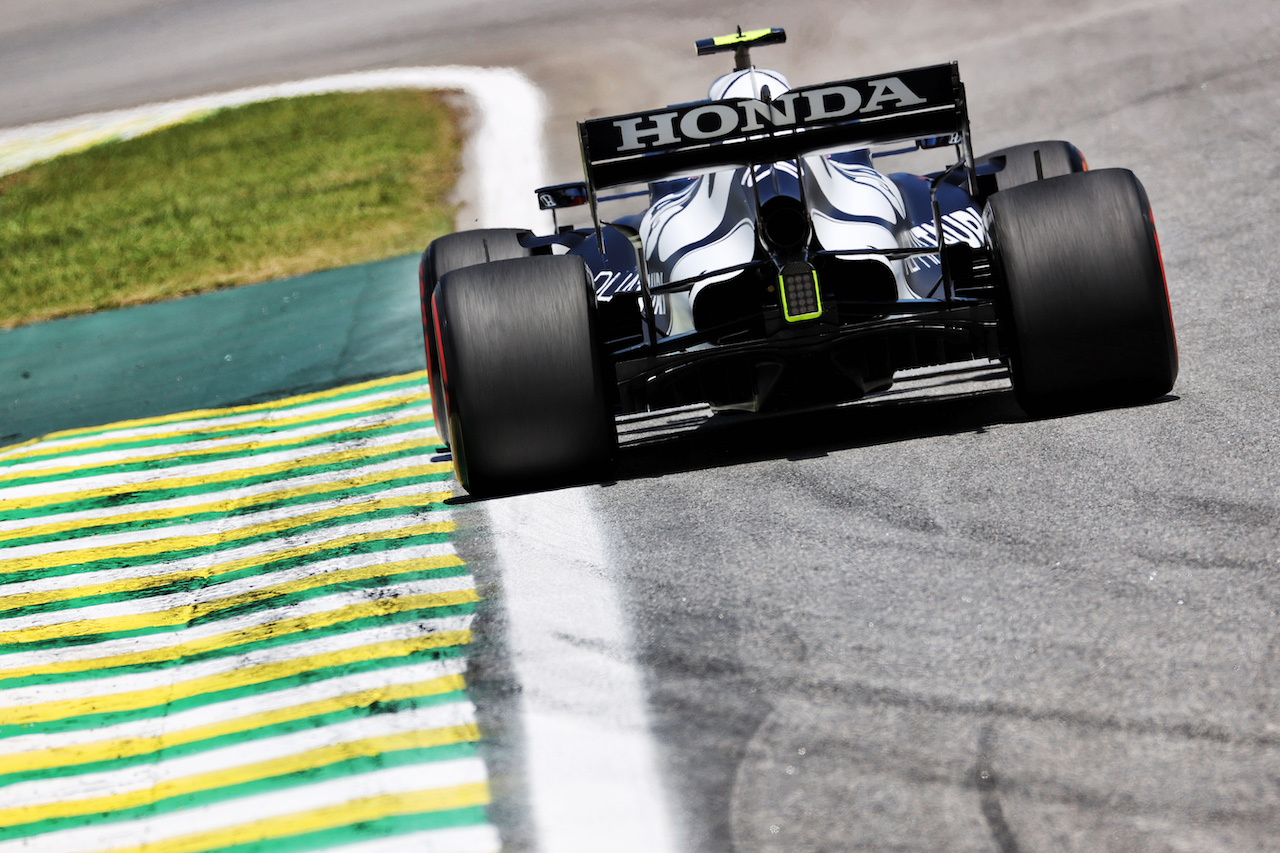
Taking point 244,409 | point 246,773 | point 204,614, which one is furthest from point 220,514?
point 246,773

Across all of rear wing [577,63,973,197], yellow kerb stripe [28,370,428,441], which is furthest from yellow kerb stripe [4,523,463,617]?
yellow kerb stripe [28,370,428,441]

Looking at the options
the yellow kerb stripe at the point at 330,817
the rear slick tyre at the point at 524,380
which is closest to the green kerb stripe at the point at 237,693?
the yellow kerb stripe at the point at 330,817

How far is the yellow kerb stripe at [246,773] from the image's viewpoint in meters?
4.28

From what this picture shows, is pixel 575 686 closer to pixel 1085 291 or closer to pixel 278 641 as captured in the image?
pixel 278 641

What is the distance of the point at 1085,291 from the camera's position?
606cm

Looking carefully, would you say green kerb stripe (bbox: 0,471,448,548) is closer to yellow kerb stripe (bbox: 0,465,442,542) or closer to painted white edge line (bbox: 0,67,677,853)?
yellow kerb stripe (bbox: 0,465,442,542)

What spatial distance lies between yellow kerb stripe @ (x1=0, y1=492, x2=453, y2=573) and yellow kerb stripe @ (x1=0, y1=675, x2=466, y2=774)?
7.77 ft

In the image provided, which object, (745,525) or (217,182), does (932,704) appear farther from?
(217,182)

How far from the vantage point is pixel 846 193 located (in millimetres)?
6984

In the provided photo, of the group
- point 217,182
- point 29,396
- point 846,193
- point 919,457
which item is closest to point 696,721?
point 919,457

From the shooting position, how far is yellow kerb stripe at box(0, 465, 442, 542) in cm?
793

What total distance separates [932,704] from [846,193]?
139 inches

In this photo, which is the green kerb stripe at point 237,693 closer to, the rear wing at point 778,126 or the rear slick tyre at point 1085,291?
the rear wing at point 778,126

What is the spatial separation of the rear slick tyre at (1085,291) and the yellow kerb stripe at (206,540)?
2914 millimetres
